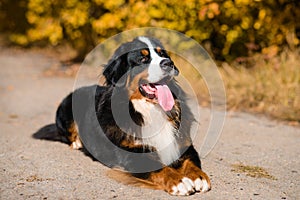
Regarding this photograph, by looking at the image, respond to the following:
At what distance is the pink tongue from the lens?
12.2ft

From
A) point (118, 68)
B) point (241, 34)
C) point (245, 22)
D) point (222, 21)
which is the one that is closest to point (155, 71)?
point (118, 68)

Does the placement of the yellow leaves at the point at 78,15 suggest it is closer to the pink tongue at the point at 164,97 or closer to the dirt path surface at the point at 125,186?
the dirt path surface at the point at 125,186

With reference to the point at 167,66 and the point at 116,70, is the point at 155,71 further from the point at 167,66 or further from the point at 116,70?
the point at 116,70

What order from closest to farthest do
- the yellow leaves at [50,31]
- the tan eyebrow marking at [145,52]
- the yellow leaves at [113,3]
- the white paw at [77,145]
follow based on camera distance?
the tan eyebrow marking at [145,52], the white paw at [77,145], the yellow leaves at [113,3], the yellow leaves at [50,31]

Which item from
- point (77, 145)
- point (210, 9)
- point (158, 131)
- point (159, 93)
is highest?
point (210, 9)

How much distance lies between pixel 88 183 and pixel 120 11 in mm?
6676

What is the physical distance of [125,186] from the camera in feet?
12.0

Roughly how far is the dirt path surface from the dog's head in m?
0.80

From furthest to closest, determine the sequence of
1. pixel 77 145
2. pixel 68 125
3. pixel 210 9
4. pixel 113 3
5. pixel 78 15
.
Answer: pixel 78 15 < pixel 113 3 < pixel 210 9 < pixel 68 125 < pixel 77 145

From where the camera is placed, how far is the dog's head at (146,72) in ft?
11.9

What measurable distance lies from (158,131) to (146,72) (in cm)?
56

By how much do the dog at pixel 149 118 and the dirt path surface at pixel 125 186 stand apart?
0.60 feet

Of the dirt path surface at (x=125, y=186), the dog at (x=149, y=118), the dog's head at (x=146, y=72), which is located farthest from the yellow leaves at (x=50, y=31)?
the dog's head at (x=146, y=72)

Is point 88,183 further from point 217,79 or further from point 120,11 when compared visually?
point 120,11
